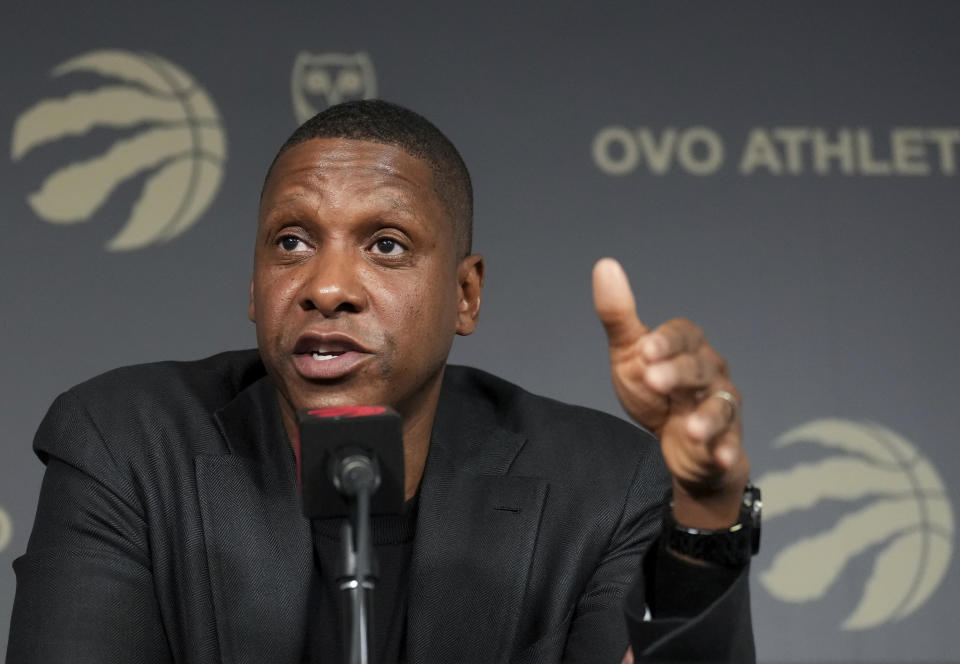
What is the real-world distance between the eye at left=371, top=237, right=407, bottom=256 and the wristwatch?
682 millimetres

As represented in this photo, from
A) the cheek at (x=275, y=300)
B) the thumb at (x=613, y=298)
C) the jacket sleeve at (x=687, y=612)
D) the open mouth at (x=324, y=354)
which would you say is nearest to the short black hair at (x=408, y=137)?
the cheek at (x=275, y=300)

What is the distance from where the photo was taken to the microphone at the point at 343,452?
134cm

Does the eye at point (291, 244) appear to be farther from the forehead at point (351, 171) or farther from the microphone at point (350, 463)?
the microphone at point (350, 463)

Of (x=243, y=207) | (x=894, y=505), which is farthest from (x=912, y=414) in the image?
(x=243, y=207)

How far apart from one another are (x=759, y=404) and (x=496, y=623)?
1484mm

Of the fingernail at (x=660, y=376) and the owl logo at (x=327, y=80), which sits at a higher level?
the owl logo at (x=327, y=80)

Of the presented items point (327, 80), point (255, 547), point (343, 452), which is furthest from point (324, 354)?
point (327, 80)

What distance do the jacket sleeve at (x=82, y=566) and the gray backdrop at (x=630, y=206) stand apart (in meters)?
1.17

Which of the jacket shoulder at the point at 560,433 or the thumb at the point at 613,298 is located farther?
the jacket shoulder at the point at 560,433

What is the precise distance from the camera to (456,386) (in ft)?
8.04

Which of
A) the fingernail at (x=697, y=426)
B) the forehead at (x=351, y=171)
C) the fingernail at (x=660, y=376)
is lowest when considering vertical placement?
the fingernail at (x=697, y=426)

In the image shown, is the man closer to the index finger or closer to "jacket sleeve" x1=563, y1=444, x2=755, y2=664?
"jacket sleeve" x1=563, y1=444, x2=755, y2=664

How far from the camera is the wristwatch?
156 centimetres

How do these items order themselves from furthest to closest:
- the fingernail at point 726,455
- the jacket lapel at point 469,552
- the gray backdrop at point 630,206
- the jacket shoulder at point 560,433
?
the gray backdrop at point 630,206 → the jacket shoulder at point 560,433 → the jacket lapel at point 469,552 → the fingernail at point 726,455
